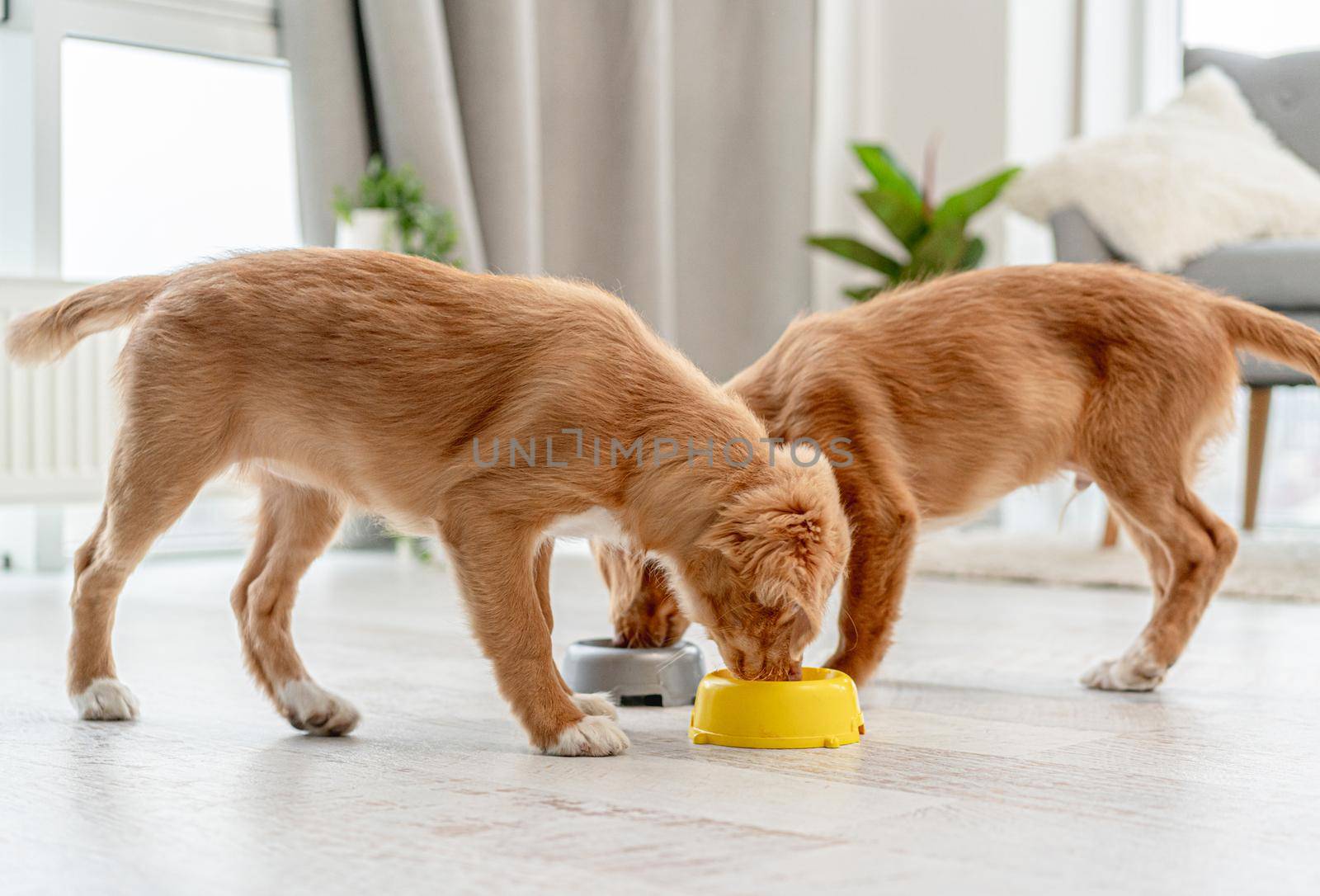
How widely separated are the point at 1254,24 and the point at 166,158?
15.4 feet

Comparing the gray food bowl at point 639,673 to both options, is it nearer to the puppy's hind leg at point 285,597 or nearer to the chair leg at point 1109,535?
the puppy's hind leg at point 285,597

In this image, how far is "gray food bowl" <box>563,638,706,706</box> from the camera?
2.19 m

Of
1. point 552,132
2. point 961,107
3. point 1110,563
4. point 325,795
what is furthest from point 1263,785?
point 961,107

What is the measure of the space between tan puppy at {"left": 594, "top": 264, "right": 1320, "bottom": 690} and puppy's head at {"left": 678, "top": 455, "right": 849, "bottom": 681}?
432mm

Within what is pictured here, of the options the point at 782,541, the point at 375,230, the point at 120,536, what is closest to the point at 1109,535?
the point at 375,230

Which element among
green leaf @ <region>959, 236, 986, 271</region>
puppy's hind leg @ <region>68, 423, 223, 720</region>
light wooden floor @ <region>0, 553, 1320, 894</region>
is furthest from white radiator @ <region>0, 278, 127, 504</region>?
green leaf @ <region>959, 236, 986, 271</region>

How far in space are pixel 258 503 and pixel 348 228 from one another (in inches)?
87.0

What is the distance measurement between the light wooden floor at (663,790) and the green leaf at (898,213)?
285cm

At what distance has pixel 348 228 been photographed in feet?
13.8

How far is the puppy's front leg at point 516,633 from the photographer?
1780 millimetres

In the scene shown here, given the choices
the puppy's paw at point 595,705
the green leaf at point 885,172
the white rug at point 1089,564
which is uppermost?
the green leaf at point 885,172

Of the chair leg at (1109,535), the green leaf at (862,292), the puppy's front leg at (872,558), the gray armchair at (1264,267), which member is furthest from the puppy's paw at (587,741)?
the green leaf at (862,292)

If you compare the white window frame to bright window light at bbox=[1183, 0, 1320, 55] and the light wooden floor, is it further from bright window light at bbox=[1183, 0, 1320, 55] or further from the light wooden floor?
bright window light at bbox=[1183, 0, 1320, 55]

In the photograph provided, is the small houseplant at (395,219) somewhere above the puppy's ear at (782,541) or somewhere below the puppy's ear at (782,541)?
above
